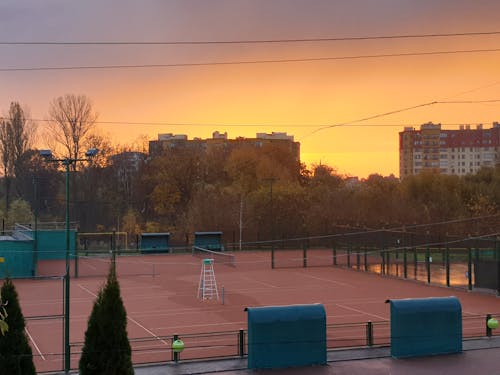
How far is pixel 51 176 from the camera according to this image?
278ft

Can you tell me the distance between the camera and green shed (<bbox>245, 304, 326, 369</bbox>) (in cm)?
1891

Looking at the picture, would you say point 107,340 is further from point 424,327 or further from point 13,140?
point 13,140

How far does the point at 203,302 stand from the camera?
3162 centimetres

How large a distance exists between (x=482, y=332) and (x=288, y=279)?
678 inches

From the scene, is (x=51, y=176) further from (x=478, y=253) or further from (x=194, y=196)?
(x=478, y=253)

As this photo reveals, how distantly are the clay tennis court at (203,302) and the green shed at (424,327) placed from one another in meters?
1.31

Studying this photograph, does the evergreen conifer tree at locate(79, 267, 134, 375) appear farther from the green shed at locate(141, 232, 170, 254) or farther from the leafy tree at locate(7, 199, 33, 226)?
the leafy tree at locate(7, 199, 33, 226)

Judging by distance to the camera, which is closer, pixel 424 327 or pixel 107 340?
pixel 107 340

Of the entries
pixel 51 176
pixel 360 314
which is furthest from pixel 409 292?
pixel 51 176

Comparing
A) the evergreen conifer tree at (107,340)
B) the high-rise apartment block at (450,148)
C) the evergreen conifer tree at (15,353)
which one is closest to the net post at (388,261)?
the evergreen conifer tree at (107,340)

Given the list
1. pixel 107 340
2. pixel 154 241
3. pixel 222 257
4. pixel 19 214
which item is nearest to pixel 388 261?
pixel 222 257

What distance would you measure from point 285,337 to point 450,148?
147m

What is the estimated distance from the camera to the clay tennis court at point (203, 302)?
2227 centimetres

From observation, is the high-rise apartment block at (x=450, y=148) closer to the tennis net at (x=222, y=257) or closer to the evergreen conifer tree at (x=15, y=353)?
the tennis net at (x=222, y=257)
